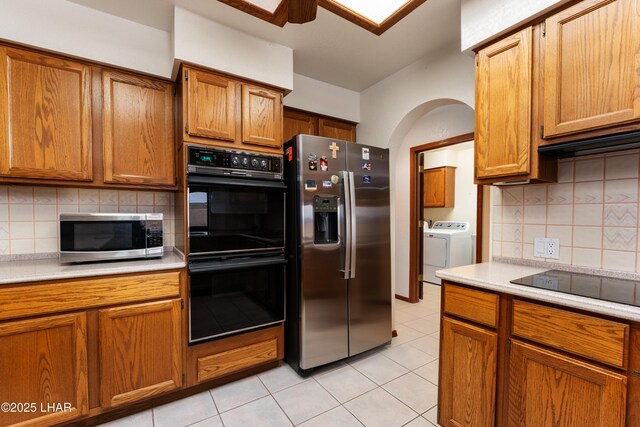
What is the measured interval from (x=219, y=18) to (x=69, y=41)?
0.94 m

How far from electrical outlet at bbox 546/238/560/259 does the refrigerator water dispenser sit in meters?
1.32

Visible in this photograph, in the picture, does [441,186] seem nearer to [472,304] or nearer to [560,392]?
[472,304]

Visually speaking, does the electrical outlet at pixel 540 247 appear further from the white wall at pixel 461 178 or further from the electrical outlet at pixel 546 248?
the white wall at pixel 461 178

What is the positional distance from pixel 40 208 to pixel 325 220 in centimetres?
198

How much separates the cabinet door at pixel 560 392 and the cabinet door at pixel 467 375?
9 centimetres

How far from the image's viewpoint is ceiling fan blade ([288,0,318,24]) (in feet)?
3.33

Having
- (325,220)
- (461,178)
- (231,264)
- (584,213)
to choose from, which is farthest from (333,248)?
(461,178)

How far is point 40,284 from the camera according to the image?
145cm

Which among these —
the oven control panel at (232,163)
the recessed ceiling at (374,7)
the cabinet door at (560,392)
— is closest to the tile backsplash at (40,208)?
the oven control panel at (232,163)

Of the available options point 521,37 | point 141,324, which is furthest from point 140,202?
point 521,37

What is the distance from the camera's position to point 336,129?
2969 mm

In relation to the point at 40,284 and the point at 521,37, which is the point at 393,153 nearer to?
the point at 521,37

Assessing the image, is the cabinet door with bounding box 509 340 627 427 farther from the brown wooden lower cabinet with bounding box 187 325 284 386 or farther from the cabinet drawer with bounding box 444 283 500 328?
the brown wooden lower cabinet with bounding box 187 325 284 386

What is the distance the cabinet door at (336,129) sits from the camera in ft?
9.42
